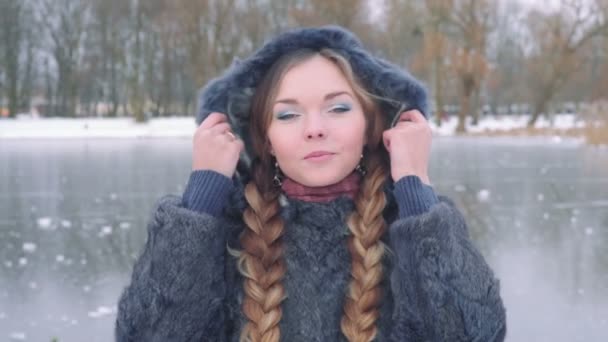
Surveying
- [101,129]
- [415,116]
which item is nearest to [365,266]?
[415,116]

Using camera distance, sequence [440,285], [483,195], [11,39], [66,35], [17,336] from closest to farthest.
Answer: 1. [440,285]
2. [17,336]
3. [483,195]
4. [11,39]
5. [66,35]

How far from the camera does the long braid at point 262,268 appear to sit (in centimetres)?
181

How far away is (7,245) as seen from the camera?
6.99 meters

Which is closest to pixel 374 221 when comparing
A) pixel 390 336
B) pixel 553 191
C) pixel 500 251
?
pixel 390 336

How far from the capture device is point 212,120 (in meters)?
1.99

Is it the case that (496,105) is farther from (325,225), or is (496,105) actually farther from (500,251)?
(325,225)

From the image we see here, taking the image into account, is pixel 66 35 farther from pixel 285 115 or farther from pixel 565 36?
pixel 285 115

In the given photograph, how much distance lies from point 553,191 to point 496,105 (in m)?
56.2

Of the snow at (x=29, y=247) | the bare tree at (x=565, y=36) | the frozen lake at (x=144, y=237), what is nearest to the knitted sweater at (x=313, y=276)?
the frozen lake at (x=144, y=237)

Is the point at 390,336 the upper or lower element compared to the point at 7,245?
upper

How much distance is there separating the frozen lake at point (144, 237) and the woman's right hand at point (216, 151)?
9.45ft

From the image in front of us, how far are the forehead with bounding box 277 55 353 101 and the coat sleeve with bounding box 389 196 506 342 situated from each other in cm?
40


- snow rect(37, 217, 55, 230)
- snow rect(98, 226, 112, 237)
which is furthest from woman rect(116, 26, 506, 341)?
snow rect(37, 217, 55, 230)

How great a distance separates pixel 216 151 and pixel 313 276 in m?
0.42
